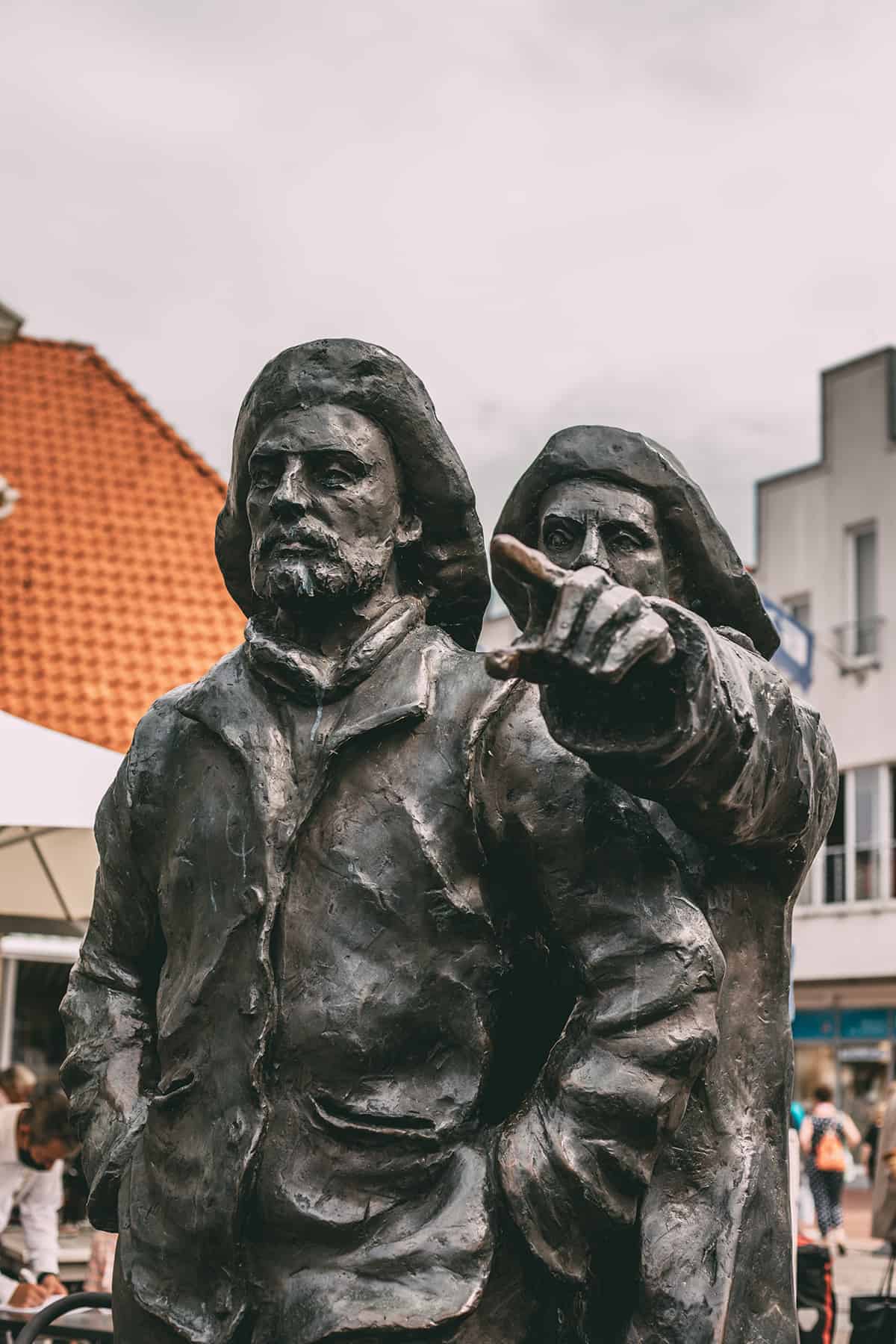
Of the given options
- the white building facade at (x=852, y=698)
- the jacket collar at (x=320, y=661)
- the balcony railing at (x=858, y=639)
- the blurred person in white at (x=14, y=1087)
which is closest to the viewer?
the jacket collar at (x=320, y=661)

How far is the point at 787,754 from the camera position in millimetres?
2725

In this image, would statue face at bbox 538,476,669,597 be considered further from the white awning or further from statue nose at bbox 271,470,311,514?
the white awning

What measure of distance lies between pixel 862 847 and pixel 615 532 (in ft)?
75.1

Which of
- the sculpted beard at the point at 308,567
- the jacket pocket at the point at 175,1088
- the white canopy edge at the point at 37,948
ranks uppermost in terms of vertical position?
the sculpted beard at the point at 308,567

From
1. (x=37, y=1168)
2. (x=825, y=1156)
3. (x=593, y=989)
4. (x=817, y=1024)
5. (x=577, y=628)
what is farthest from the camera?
(x=817, y=1024)

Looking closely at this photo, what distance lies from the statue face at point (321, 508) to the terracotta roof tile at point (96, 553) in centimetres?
855

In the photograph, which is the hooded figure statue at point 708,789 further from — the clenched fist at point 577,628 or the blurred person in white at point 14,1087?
the blurred person in white at point 14,1087

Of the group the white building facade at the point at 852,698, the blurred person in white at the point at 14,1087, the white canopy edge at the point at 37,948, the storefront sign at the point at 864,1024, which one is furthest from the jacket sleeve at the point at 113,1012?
the storefront sign at the point at 864,1024

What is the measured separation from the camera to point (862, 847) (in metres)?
25.4

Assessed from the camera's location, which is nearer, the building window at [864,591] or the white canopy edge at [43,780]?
the white canopy edge at [43,780]

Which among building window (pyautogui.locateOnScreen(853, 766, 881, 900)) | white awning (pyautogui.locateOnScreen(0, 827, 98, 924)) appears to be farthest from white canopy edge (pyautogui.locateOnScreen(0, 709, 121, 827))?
building window (pyautogui.locateOnScreen(853, 766, 881, 900))

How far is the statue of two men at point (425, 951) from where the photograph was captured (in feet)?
8.50

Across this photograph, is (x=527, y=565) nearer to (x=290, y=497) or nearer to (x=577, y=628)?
(x=577, y=628)

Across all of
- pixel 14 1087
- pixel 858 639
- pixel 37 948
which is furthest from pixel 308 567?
pixel 858 639
